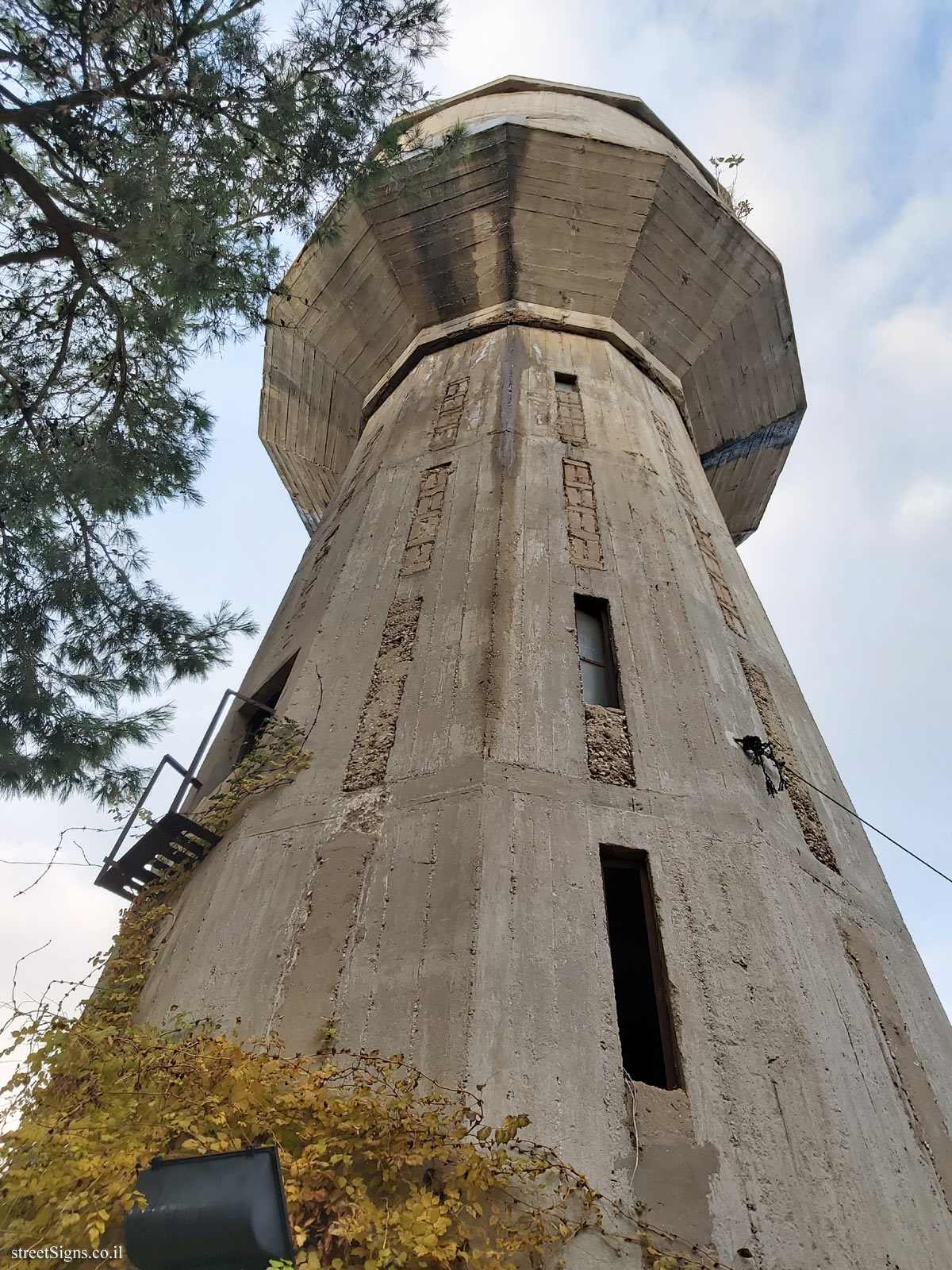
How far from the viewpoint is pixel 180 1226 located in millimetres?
3455

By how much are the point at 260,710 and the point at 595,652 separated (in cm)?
320

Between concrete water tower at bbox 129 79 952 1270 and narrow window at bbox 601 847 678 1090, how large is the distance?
1.2 inches

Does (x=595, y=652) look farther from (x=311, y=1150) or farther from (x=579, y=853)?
(x=311, y=1150)

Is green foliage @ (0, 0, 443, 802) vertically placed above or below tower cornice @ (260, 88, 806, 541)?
below

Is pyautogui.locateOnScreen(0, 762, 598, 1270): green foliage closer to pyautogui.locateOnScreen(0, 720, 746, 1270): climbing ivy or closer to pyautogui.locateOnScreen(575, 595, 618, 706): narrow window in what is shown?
pyautogui.locateOnScreen(0, 720, 746, 1270): climbing ivy

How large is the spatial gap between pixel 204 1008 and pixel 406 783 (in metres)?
1.75

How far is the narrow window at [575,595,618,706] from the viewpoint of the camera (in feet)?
23.5

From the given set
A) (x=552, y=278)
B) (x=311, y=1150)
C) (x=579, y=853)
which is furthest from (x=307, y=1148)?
(x=552, y=278)

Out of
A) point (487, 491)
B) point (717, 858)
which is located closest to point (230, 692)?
point (487, 491)

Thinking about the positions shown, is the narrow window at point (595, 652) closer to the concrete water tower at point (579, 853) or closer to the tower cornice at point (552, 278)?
the concrete water tower at point (579, 853)

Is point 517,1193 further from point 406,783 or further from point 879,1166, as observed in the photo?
point 406,783

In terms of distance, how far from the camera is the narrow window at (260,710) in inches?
328

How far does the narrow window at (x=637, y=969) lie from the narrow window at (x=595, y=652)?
140 centimetres

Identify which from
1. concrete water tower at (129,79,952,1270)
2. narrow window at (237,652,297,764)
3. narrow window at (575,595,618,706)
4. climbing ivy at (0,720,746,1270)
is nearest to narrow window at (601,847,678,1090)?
concrete water tower at (129,79,952,1270)
